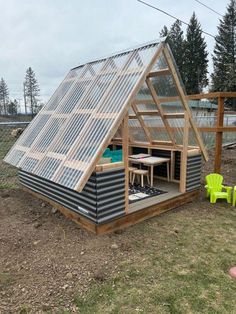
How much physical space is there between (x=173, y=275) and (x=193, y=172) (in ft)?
9.68

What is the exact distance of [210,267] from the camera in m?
3.31

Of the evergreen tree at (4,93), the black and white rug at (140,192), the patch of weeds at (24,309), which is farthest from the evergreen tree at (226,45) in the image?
the patch of weeds at (24,309)

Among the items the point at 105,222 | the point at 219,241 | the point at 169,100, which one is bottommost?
the point at 219,241

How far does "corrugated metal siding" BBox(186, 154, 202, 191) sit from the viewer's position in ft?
18.3

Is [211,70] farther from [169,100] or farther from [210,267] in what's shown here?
[210,267]

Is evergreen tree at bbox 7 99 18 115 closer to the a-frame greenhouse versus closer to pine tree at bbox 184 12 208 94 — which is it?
pine tree at bbox 184 12 208 94

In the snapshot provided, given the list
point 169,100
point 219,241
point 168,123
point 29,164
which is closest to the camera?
point 219,241

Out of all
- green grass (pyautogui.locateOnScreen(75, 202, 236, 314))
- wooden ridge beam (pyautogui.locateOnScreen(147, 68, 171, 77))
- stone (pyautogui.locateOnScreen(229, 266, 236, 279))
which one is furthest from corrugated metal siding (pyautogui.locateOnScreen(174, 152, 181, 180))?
stone (pyautogui.locateOnScreen(229, 266, 236, 279))

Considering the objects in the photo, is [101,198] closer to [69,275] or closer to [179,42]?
[69,275]

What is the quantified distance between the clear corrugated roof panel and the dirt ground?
0.85 meters

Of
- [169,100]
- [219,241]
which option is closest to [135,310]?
[219,241]

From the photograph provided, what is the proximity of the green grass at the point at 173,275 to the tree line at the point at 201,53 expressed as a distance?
3050 cm

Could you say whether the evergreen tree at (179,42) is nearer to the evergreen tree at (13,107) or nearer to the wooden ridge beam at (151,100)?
the evergreen tree at (13,107)

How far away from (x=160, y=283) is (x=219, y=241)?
4.79 ft
